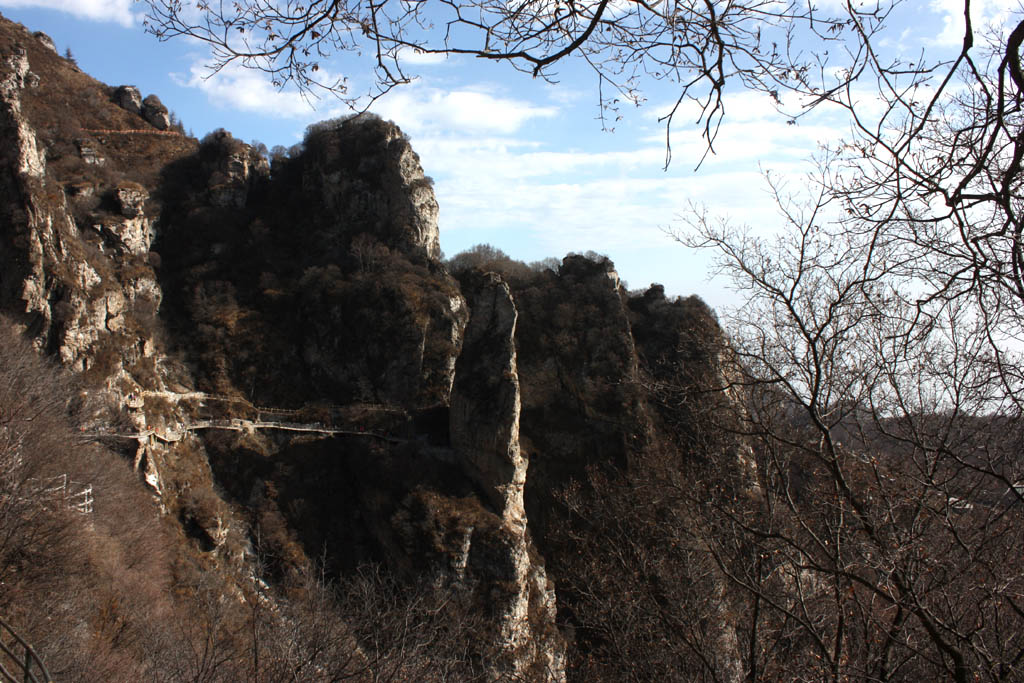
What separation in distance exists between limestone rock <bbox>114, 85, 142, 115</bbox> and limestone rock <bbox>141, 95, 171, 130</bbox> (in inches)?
→ 22.0

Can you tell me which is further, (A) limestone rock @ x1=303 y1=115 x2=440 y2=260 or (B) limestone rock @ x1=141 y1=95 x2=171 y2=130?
(B) limestone rock @ x1=141 y1=95 x2=171 y2=130

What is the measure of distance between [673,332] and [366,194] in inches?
787

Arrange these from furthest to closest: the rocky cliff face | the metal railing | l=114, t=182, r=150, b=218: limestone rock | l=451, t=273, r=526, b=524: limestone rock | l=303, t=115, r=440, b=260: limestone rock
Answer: l=303, t=115, r=440, b=260: limestone rock, l=114, t=182, r=150, b=218: limestone rock, l=451, t=273, r=526, b=524: limestone rock, the rocky cliff face, the metal railing

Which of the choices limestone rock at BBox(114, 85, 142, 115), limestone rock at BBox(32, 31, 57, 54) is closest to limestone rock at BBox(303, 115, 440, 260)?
limestone rock at BBox(114, 85, 142, 115)

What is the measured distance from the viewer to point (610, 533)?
20.8 meters

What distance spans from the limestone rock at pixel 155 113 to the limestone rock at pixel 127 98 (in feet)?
1.84

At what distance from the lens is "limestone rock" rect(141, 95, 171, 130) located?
1804 inches

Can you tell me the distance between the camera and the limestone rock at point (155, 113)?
150 ft

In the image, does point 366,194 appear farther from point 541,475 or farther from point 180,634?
point 180,634

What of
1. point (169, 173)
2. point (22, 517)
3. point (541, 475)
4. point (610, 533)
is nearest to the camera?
point (22, 517)

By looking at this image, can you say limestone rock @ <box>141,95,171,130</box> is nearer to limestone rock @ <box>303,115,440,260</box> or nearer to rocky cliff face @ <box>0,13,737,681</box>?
rocky cliff face @ <box>0,13,737,681</box>

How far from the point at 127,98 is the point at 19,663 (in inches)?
2029

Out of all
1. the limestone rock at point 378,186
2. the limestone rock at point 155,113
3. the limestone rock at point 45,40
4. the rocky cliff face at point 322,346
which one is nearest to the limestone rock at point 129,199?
the rocky cliff face at point 322,346

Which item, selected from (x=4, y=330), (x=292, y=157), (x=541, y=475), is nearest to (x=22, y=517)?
(x=4, y=330)
